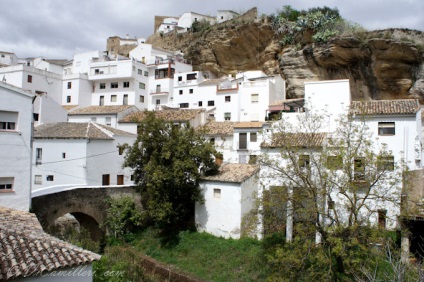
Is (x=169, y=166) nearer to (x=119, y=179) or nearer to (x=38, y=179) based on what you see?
(x=119, y=179)

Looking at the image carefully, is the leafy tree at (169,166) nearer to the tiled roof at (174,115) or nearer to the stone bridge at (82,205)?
the stone bridge at (82,205)

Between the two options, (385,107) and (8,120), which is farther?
(385,107)

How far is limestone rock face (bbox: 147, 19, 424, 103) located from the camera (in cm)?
2639

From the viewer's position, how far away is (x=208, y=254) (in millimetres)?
19156

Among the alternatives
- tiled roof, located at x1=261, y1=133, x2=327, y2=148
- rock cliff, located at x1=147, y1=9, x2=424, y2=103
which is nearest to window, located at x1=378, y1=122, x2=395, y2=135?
tiled roof, located at x1=261, y1=133, x2=327, y2=148

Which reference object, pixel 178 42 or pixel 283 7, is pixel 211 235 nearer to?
pixel 283 7

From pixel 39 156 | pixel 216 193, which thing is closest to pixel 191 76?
pixel 39 156

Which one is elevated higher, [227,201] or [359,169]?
[359,169]

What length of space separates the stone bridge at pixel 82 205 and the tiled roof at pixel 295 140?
35.2 ft

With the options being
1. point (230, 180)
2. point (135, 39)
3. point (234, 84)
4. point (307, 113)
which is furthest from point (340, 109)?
point (135, 39)

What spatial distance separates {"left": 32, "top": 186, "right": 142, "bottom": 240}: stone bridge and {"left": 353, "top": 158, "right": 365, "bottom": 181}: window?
47.6ft

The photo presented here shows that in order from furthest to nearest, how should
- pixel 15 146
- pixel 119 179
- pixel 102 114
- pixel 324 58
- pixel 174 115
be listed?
pixel 102 114
pixel 174 115
pixel 324 58
pixel 119 179
pixel 15 146

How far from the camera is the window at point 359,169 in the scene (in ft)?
46.5

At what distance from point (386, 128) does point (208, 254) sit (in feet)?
40.6
